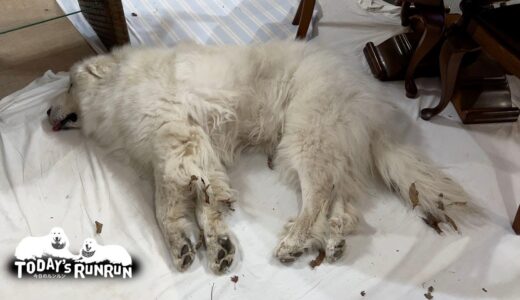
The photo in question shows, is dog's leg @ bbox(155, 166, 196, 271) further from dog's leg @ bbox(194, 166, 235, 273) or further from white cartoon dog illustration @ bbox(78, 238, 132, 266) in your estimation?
white cartoon dog illustration @ bbox(78, 238, 132, 266)

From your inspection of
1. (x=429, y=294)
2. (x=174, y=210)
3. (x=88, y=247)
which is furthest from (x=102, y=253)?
(x=429, y=294)

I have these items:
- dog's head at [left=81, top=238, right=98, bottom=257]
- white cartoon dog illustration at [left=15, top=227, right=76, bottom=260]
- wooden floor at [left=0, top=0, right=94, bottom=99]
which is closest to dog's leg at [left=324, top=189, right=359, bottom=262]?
dog's head at [left=81, top=238, right=98, bottom=257]

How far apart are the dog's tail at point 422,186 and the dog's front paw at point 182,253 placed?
990mm

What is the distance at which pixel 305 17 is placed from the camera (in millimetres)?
2848

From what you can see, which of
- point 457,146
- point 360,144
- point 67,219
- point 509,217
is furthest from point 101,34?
point 509,217

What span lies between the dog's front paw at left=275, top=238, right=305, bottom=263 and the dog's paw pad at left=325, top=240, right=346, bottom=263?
11 centimetres

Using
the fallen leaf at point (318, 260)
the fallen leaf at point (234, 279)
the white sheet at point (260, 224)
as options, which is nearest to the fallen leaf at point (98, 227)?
the white sheet at point (260, 224)

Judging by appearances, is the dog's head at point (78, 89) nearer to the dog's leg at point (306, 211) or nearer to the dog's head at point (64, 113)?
the dog's head at point (64, 113)

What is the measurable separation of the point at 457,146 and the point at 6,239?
2.36 metres

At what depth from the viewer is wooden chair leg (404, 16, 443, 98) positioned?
2.19 m

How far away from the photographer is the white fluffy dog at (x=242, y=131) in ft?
5.95

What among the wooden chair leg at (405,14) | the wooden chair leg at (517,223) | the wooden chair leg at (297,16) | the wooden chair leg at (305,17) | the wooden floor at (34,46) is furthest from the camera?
the wooden chair leg at (297,16)

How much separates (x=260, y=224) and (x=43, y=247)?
3.18 ft

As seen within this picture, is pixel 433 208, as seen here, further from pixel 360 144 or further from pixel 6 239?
pixel 6 239
